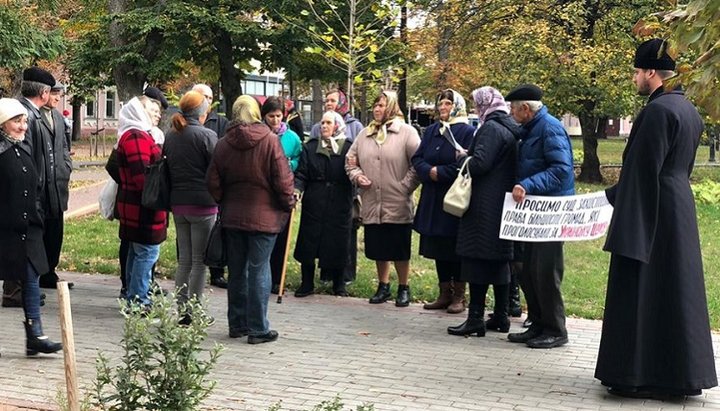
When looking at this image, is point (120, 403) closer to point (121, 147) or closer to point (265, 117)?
point (121, 147)

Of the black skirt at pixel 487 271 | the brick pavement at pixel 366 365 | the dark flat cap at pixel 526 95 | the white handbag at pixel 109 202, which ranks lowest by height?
the brick pavement at pixel 366 365

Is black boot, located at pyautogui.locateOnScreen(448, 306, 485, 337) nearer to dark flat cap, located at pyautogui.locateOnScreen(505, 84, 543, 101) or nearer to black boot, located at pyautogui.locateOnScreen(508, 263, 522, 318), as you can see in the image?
black boot, located at pyautogui.locateOnScreen(508, 263, 522, 318)

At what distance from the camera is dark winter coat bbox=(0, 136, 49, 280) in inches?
286

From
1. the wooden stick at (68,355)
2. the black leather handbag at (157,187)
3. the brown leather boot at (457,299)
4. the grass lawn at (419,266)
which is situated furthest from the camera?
the grass lawn at (419,266)

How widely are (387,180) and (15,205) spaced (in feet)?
11.4

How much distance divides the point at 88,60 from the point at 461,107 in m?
14.4

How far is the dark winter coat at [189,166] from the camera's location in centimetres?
849

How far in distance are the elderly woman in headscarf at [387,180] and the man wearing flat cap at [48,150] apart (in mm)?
2657

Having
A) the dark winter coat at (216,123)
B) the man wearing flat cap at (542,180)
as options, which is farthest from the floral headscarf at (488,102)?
the dark winter coat at (216,123)

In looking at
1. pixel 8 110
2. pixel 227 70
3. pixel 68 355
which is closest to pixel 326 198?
pixel 8 110

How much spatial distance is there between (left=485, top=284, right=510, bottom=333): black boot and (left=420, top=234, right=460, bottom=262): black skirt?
658 millimetres

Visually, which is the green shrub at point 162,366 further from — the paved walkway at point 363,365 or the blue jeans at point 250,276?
the blue jeans at point 250,276

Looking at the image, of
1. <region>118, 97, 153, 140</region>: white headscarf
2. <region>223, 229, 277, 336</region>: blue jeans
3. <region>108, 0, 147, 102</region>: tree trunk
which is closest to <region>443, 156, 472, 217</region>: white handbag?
<region>223, 229, 277, 336</region>: blue jeans

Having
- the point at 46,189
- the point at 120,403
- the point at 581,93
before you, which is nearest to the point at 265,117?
the point at 46,189
